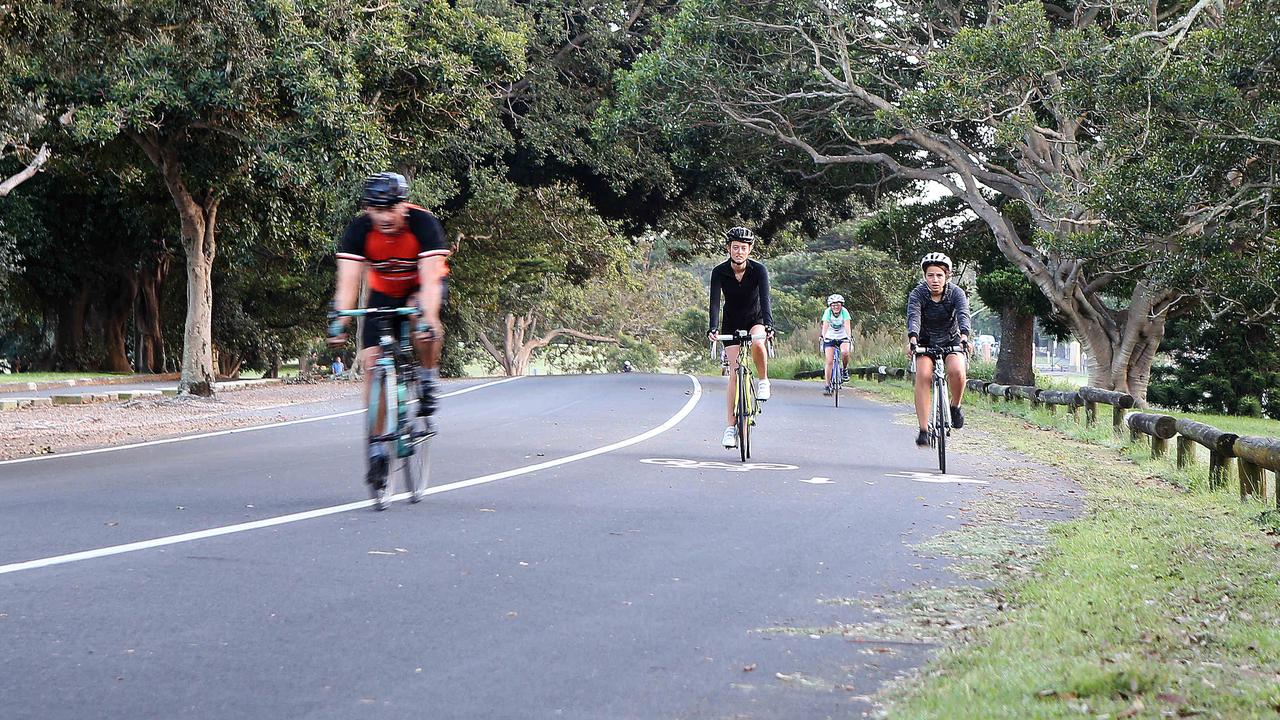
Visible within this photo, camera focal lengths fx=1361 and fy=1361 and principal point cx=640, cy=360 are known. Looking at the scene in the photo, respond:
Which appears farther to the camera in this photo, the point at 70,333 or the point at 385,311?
the point at 70,333

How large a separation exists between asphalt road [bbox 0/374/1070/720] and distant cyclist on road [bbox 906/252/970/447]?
0.68 metres

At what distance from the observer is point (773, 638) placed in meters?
5.73

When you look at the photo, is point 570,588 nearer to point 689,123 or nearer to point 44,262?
point 689,123

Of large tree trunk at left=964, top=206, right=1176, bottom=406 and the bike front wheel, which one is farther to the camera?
large tree trunk at left=964, top=206, right=1176, bottom=406

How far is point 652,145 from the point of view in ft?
112

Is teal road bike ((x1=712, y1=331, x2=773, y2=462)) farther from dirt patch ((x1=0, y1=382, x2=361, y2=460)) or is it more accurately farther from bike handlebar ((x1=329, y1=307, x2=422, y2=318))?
dirt patch ((x1=0, y1=382, x2=361, y2=460))

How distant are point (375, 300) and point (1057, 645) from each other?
5334 mm

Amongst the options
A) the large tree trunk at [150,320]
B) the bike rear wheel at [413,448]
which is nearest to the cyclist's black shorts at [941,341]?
the bike rear wheel at [413,448]

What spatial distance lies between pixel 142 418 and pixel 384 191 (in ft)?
45.3

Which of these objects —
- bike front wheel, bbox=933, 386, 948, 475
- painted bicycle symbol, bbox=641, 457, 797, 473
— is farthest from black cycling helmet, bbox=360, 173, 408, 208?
bike front wheel, bbox=933, 386, 948, 475

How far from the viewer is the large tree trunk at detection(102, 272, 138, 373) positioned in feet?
149

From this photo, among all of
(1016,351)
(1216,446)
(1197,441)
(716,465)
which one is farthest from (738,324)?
(1016,351)

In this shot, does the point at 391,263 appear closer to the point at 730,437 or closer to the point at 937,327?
the point at 730,437

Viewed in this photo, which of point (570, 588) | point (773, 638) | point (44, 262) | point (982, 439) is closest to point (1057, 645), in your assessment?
point (773, 638)
